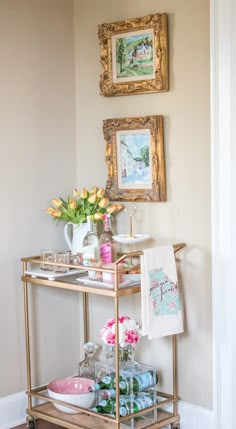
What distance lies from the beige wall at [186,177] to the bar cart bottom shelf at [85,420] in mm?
141

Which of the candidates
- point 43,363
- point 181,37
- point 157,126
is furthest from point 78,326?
point 181,37

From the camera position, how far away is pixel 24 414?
3.34 meters

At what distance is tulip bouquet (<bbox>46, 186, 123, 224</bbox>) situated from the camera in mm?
3259

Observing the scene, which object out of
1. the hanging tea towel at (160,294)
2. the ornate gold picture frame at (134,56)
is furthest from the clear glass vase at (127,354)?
the ornate gold picture frame at (134,56)

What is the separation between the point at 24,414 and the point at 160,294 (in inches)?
39.5

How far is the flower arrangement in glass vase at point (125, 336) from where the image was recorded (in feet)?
9.99

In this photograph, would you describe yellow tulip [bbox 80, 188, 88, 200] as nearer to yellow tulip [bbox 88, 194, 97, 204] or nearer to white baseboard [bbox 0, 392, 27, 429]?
yellow tulip [bbox 88, 194, 97, 204]

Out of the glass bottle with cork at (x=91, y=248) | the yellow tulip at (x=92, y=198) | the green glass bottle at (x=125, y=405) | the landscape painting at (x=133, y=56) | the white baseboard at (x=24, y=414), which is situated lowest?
the white baseboard at (x=24, y=414)

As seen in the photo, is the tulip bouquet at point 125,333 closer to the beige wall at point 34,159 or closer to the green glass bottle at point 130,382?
the green glass bottle at point 130,382

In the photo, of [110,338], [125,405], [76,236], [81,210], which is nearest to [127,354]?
[110,338]

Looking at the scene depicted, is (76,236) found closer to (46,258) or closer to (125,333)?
(46,258)

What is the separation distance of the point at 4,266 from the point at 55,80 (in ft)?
3.13

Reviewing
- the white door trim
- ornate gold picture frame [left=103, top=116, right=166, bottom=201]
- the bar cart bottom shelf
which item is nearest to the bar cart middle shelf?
the bar cart bottom shelf

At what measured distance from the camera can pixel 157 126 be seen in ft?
10.2
